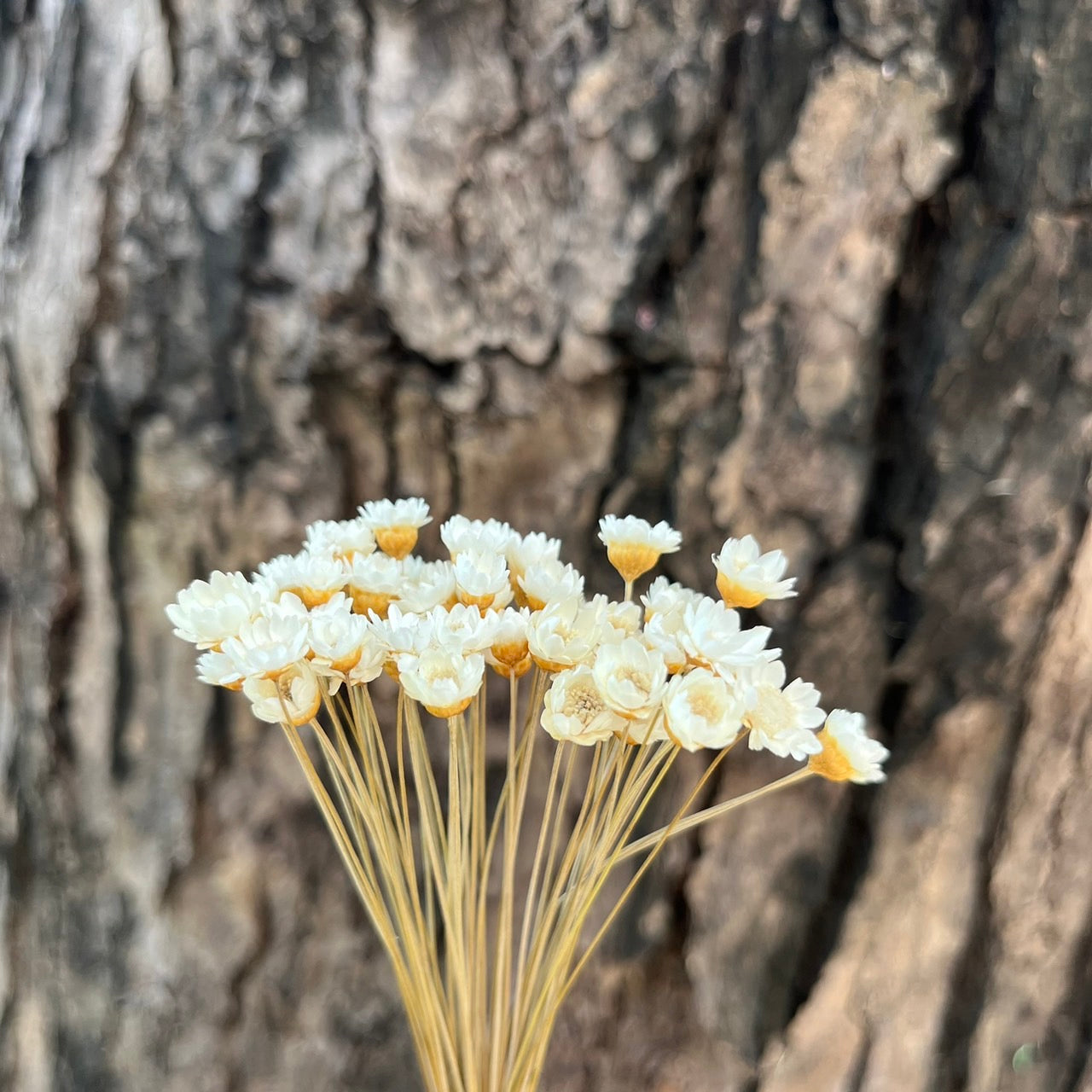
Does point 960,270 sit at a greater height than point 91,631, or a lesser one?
greater

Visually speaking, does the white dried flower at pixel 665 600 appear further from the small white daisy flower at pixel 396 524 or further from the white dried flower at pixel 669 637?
the small white daisy flower at pixel 396 524

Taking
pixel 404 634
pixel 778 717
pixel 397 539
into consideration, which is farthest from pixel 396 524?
pixel 778 717

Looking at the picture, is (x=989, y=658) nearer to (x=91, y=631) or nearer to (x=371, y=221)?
(x=371, y=221)

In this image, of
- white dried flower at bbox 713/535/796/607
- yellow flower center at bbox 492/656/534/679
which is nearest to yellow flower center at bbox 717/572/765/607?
white dried flower at bbox 713/535/796/607

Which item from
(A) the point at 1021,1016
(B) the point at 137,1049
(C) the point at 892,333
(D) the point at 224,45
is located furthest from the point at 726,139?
(B) the point at 137,1049

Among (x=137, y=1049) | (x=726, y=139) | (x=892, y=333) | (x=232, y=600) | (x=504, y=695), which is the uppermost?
(x=726, y=139)

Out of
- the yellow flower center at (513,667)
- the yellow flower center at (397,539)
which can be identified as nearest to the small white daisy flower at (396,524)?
the yellow flower center at (397,539)

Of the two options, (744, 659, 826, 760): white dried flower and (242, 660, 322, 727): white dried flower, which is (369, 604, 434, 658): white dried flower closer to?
(242, 660, 322, 727): white dried flower
